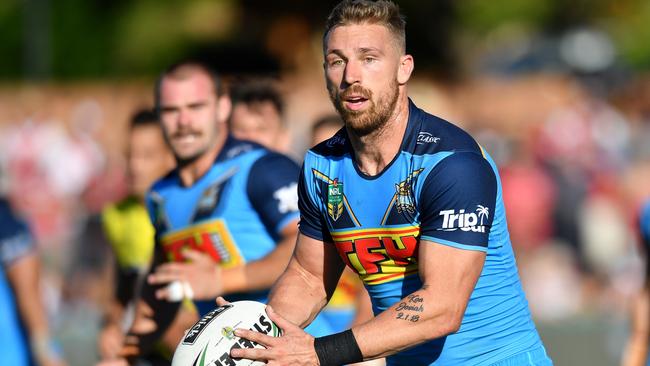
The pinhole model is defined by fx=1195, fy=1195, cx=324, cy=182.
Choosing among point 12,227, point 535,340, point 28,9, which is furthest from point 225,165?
point 28,9

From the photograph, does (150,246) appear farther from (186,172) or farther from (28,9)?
(28,9)

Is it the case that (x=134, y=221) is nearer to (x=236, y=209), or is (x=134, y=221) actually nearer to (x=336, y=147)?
(x=236, y=209)

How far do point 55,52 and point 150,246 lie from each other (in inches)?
798

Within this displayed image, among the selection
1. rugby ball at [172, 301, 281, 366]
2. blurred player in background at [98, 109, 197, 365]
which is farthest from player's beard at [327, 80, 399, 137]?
blurred player in background at [98, 109, 197, 365]

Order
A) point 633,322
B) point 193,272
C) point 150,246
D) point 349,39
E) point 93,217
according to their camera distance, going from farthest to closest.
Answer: point 93,217, point 150,246, point 633,322, point 193,272, point 349,39

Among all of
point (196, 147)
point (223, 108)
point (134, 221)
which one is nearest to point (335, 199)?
point (196, 147)

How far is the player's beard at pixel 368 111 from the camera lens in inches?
202

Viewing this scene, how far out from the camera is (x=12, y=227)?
27.1ft

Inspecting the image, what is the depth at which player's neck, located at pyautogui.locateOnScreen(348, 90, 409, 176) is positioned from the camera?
5227 mm

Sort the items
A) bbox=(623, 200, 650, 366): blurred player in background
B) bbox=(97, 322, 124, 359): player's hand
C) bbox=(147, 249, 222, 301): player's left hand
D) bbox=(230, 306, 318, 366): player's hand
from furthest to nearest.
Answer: bbox=(97, 322, 124, 359): player's hand → bbox=(623, 200, 650, 366): blurred player in background → bbox=(147, 249, 222, 301): player's left hand → bbox=(230, 306, 318, 366): player's hand

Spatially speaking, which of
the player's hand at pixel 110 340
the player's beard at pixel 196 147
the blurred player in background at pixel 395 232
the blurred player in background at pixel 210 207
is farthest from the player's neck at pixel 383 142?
the player's hand at pixel 110 340

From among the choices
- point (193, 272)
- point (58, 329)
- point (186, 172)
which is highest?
point (186, 172)

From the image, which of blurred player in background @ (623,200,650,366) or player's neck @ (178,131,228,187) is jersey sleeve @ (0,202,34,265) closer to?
→ player's neck @ (178,131,228,187)

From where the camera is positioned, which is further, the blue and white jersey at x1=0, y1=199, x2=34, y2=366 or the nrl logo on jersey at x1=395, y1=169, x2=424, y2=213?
the blue and white jersey at x1=0, y1=199, x2=34, y2=366
